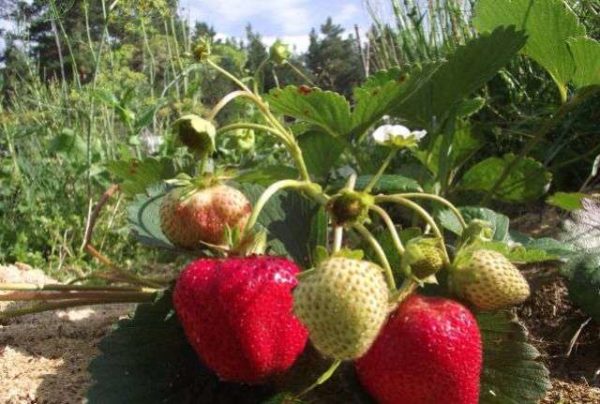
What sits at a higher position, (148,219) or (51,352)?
(148,219)

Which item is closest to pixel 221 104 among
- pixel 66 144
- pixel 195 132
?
pixel 195 132

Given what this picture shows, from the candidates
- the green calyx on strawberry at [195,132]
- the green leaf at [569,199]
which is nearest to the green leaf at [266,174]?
the green calyx on strawberry at [195,132]

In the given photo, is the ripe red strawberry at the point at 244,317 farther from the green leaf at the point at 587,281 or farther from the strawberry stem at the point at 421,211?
the green leaf at the point at 587,281

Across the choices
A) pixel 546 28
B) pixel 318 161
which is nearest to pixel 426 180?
pixel 318 161

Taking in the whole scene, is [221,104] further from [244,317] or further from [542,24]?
[542,24]

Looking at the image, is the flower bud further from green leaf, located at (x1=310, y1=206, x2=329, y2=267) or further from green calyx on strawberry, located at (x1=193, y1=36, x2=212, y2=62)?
green leaf, located at (x1=310, y1=206, x2=329, y2=267)

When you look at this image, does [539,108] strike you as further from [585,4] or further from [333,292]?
[333,292]
